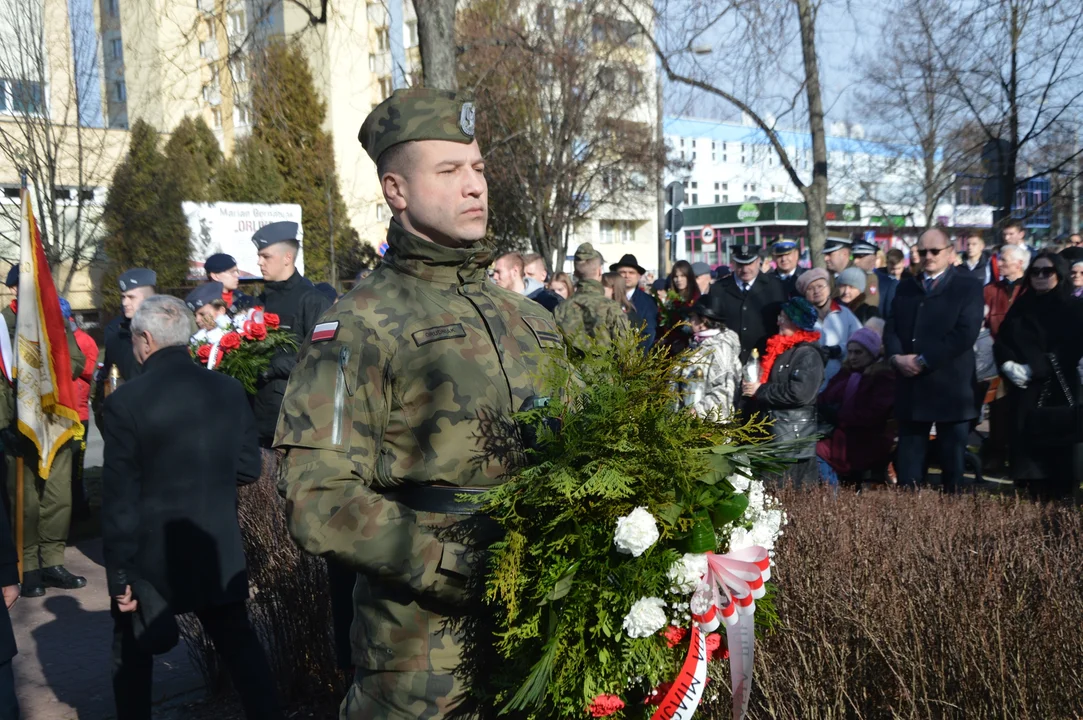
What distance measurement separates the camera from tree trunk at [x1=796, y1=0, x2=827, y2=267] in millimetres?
11195

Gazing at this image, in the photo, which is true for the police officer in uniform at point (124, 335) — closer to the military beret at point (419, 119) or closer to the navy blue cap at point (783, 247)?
the military beret at point (419, 119)

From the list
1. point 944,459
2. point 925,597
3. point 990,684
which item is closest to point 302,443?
point 990,684

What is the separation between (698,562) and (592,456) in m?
0.29

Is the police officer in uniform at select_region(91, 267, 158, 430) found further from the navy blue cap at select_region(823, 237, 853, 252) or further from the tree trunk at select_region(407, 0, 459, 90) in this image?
the navy blue cap at select_region(823, 237, 853, 252)

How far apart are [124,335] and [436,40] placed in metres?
3.56

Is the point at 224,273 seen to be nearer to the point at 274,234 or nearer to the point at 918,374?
the point at 274,234

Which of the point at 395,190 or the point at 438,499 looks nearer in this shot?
the point at 438,499

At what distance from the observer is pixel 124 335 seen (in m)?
8.27

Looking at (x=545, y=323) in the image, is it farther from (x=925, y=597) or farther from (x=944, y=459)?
(x=944, y=459)

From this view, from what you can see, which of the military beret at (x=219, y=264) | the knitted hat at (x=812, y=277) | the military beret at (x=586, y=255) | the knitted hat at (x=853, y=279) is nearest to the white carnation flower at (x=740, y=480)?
the knitted hat at (x=812, y=277)

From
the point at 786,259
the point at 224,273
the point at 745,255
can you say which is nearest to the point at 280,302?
the point at 224,273

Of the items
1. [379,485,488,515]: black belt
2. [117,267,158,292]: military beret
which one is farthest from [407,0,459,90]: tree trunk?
[379,485,488,515]: black belt

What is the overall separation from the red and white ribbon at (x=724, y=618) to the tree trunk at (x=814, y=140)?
33.2ft

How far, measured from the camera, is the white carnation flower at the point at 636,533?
1.81 meters
